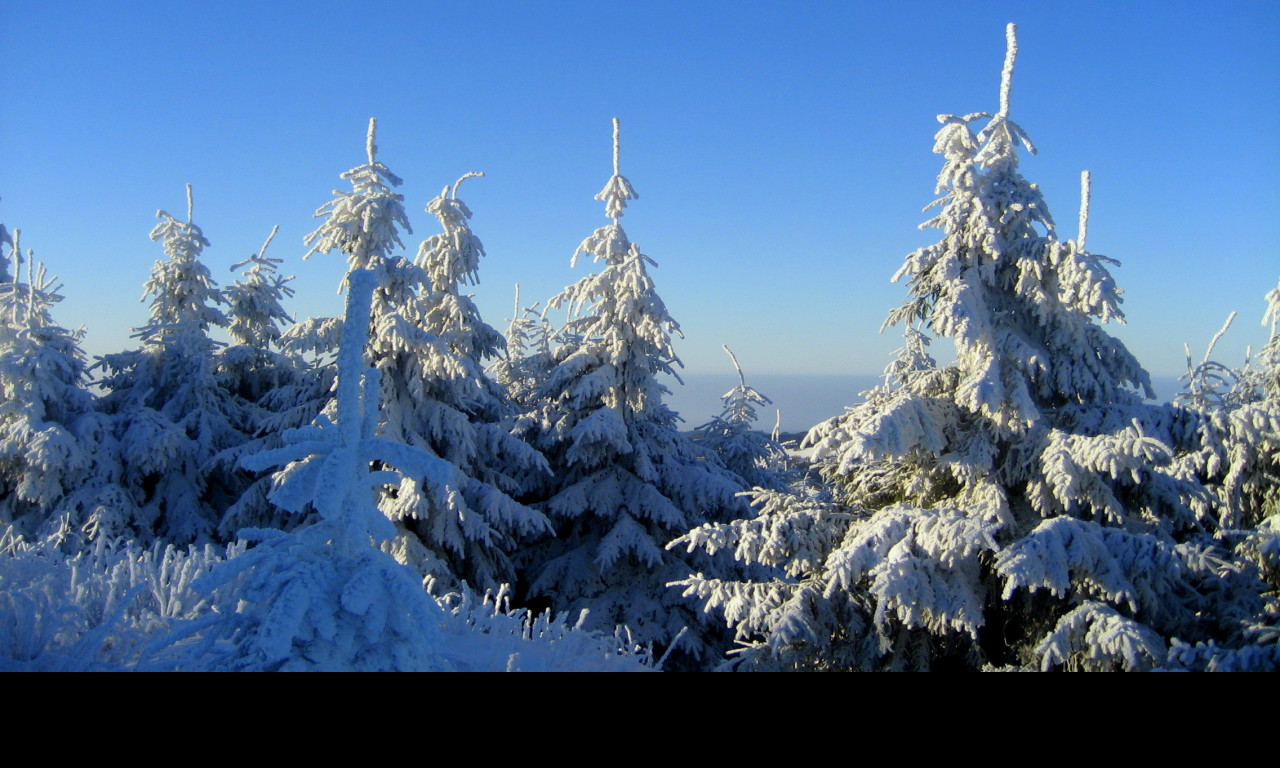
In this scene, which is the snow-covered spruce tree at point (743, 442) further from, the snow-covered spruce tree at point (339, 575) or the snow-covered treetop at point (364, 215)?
the snow-covered spruce tree at point (339, 575)

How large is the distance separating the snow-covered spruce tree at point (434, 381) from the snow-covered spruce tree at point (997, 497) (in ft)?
17.0

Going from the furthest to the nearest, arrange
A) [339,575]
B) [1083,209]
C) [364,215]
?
[364,215] → [1083,209] → [339,575]

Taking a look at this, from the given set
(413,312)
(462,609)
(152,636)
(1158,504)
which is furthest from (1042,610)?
(413,312)

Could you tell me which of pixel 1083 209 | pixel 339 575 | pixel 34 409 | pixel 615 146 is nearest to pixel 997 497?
pixel 1083 209

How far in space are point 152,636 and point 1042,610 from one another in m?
6.85

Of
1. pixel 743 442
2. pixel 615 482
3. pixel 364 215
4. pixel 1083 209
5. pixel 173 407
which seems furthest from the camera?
pixel 743 442

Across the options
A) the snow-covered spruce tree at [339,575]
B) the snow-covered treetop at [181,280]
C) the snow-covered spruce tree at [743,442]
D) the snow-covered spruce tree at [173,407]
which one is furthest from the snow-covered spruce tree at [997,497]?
the snow-covered treetop at [181,280]

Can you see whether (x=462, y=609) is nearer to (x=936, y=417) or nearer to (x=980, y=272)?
(x=936, y=417)

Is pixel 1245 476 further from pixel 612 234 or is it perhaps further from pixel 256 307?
pixel 256 307

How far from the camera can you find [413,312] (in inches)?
432

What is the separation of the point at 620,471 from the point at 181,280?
980 cm

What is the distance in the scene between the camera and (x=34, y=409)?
36.4 feet

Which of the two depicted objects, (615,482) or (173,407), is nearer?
(615,482)

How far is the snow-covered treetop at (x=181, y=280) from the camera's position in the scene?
44.8 feet
